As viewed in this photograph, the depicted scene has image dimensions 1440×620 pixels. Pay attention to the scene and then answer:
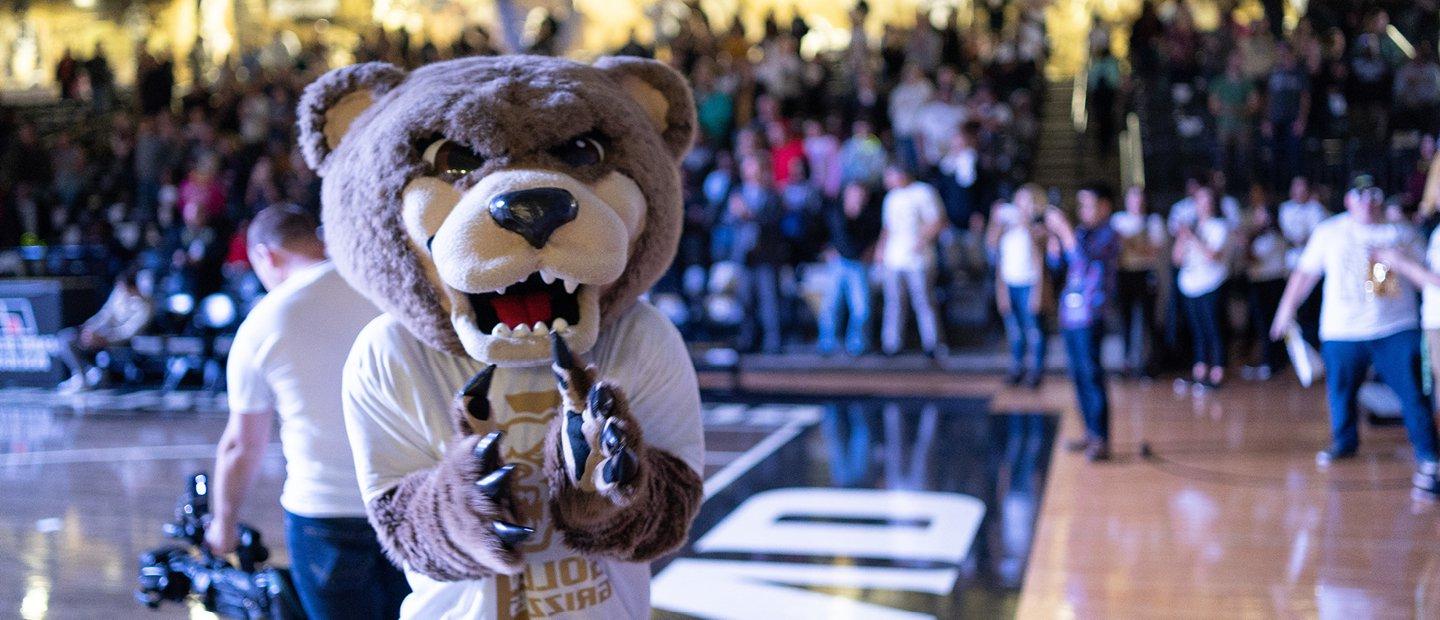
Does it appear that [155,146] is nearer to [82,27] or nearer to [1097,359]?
[82,27]

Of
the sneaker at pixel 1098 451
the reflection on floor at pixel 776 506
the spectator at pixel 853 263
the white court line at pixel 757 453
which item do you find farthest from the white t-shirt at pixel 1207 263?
the sneaker at pixel 1098 451

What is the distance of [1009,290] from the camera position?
9734 millimetres

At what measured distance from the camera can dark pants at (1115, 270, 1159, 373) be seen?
1022cm

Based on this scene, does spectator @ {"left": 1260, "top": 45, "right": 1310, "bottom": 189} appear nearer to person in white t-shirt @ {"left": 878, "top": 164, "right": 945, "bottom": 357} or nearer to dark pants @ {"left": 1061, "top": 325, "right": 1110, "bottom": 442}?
person in white t-shirt @ {"left": 878, "top": 164, "right": 945, "bottom": 357}

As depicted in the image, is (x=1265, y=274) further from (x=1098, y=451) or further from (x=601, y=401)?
(x=601, y=401)

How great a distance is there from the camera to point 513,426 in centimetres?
208

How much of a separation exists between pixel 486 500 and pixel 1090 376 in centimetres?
549

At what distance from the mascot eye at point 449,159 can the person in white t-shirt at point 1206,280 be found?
8.62m

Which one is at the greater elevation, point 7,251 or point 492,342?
point 492,342

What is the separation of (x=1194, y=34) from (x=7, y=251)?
13492 mm

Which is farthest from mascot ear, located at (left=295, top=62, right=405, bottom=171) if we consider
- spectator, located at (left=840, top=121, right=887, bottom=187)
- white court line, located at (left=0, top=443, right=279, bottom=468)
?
spectator, located at (left=840, top=121, right=887, bottom=187)

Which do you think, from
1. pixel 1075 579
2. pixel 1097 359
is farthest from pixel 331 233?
pixel 1097 359

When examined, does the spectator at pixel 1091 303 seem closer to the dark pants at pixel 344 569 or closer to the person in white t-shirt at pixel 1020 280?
the person in white t-shirt at pixel 1020 280

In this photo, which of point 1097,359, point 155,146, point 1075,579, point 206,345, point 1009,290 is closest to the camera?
point 1075,579
